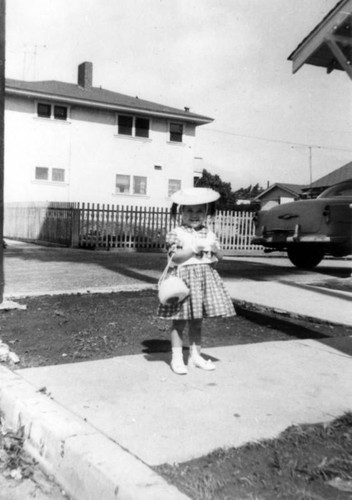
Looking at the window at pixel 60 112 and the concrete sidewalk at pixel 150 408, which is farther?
the window at pixel 60 112

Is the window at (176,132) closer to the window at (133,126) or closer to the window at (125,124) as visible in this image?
the window at (133,126)

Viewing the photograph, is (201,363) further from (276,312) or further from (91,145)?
(91,145)

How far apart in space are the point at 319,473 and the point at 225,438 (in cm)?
52

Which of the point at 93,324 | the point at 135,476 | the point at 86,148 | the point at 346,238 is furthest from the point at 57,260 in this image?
the point at 86,148

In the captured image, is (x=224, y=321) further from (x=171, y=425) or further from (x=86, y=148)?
(x=86, y=148)

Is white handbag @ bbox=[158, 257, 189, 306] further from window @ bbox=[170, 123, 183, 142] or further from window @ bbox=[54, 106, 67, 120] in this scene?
window @ bbox=[170, 123, 183, 142]

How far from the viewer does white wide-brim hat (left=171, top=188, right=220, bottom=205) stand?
4059 mm

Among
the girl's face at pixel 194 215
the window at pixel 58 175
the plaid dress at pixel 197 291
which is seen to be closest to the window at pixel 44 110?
the window at pixel 58 175

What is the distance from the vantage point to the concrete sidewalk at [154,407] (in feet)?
8.07

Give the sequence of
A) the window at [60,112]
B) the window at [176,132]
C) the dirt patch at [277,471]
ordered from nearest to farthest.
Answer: the dirt patch at [277,471] → the window at [60,112] → the window at [176,132]

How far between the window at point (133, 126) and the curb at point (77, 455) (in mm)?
25763

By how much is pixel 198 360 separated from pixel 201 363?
0.04 m

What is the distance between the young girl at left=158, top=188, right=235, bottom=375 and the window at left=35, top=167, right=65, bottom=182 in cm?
2292

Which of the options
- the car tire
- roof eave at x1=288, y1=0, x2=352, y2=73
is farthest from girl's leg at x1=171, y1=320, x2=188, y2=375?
the car tire
